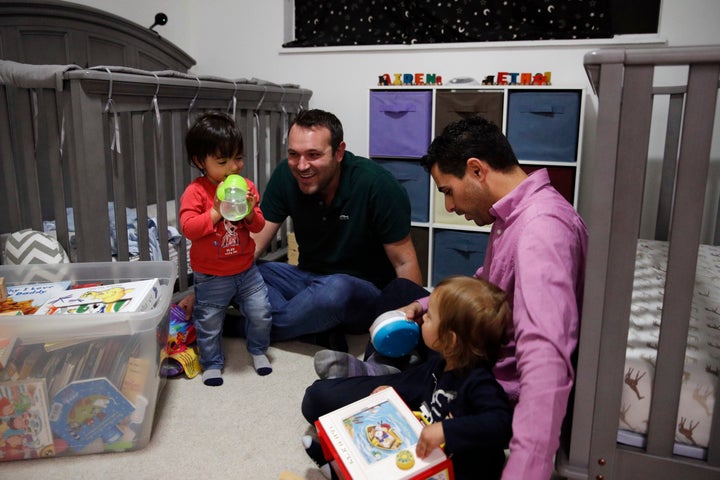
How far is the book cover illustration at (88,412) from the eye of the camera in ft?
4.35

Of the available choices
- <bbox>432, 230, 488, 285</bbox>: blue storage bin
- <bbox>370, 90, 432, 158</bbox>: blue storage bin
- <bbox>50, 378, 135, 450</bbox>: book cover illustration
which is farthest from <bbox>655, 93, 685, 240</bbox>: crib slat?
<bbox>50, 378, 135, 450</bbox>: book cover illustration

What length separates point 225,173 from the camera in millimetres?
1691

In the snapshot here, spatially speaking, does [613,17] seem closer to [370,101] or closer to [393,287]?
[370,101]

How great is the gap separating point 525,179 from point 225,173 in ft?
A: 2.94

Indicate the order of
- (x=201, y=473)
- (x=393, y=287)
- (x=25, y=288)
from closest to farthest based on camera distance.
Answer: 1. (x=201, y=473)
2. (x=25, y=288)
3. (x=393, y=287)

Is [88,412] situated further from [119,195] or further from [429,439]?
[429,439]

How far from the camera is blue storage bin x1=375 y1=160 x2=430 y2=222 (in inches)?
106

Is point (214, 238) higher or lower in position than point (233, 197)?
lower

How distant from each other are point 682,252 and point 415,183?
5.99ft

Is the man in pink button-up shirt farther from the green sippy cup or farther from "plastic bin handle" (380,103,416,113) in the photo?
"plastic bin handle" (380,103,416,113)

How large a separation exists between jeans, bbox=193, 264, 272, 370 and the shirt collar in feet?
3.01

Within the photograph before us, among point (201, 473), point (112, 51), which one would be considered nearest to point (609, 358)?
point (201, 473)

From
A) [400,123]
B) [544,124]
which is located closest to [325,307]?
[400,123]

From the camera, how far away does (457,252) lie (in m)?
2.71
